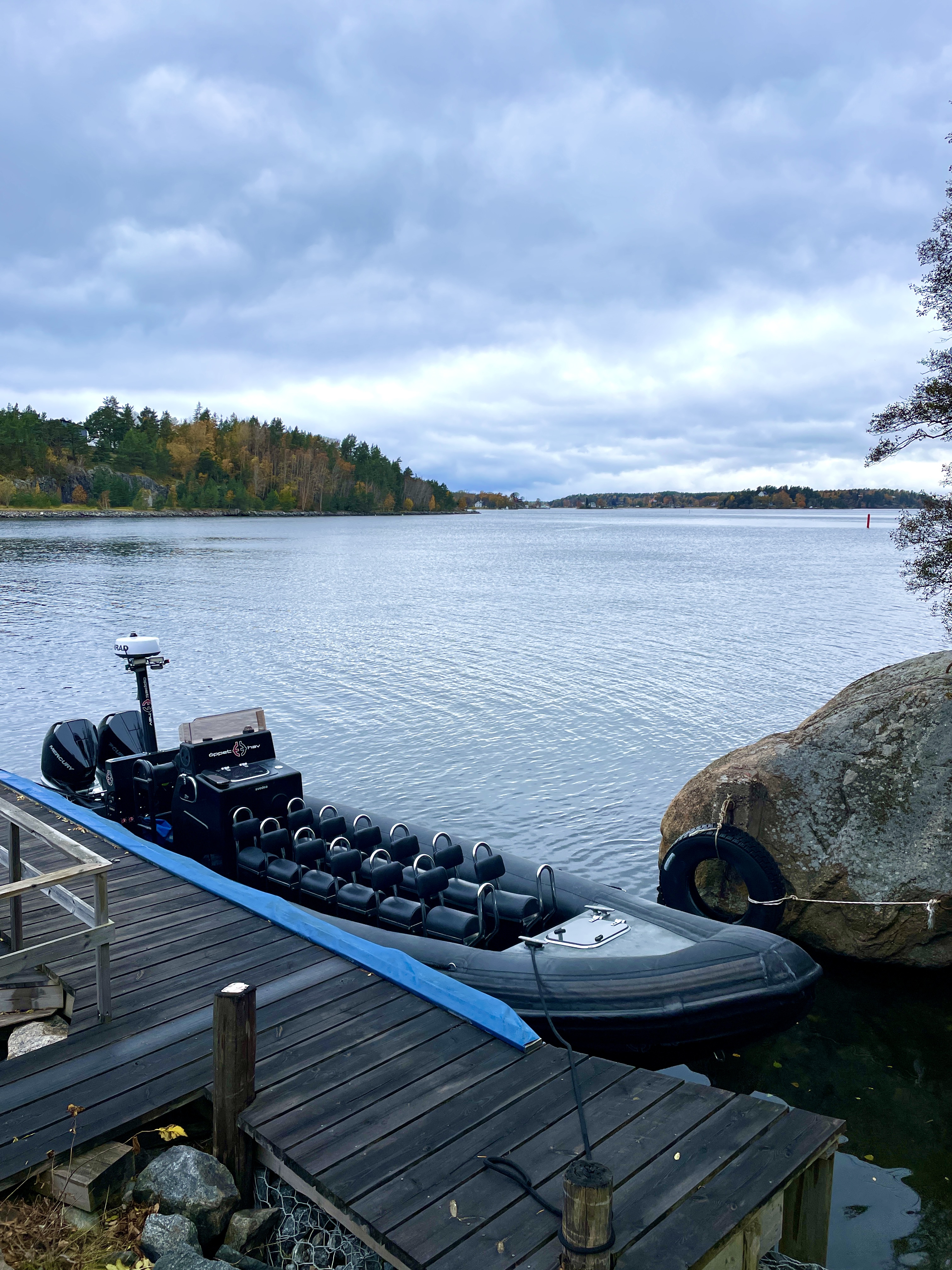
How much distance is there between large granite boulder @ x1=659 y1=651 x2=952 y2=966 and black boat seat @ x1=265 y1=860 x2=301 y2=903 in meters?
3.96

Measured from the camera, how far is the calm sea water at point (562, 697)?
20.2 feet

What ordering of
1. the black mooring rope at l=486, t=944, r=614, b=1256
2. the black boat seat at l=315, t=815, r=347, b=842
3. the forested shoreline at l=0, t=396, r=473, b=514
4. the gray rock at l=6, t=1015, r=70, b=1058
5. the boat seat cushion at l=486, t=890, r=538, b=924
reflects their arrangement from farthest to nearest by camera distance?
the forested shoreline at l=0, t=396, r=473, b=514, the black boat seat at l=315, t=815, r=347, b=842, the boat seat cushion at l=486, t=890, r=538, b=924, the gray rock at l=6, t=1015, r=70, b=1058, the black mooring rope at l=486, t=944, r=614, b=1256

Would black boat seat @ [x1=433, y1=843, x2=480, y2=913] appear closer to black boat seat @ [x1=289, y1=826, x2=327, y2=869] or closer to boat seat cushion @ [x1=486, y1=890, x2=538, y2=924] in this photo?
boat seat cushion @ [x1=486, y1=890, x2=538, y2=924]

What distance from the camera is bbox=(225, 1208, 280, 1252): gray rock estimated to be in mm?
3732

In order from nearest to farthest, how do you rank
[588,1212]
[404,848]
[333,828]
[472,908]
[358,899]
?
[588,1212], [358,899], [472,908], [404,848], [333,828]

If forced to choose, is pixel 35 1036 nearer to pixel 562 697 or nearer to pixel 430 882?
pixel 430 882

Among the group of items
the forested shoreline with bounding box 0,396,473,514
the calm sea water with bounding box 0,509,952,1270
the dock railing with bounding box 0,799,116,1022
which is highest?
the forested shoreline with bounding box 0,396,473,514

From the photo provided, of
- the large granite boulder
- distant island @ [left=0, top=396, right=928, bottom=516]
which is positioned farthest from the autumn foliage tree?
distant island @ [left=0, top=396, right=928, bottom=516]

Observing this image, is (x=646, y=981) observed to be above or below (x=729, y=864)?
above

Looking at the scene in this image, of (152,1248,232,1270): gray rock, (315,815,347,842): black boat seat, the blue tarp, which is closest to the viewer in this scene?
(152,1248,232,1270): gray rock

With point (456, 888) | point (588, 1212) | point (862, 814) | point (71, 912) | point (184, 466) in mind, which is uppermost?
point (184, 466)

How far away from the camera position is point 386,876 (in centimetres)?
669

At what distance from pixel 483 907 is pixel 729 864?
2.91 m

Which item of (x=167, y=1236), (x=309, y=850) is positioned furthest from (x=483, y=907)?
(x=167, y=1236)
